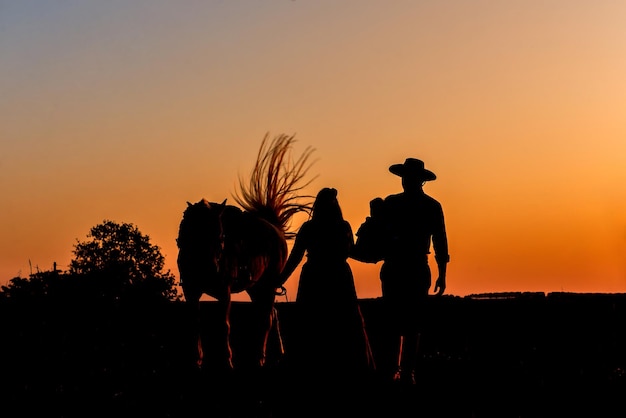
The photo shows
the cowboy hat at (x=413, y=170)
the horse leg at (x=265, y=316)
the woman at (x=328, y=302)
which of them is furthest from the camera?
the horse leg at (x=265, y=316)

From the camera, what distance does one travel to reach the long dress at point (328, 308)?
42.5 ft

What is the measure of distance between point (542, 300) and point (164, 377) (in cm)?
851

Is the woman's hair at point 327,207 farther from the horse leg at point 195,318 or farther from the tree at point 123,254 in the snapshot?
the tree at point 123,254

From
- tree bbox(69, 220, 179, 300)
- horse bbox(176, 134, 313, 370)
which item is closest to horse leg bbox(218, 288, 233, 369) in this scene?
horse bbox(176, 134, 313, 370)

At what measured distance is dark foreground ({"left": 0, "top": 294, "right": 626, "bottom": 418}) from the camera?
11320 millimetres

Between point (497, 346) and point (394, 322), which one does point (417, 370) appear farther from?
point (497, 346)

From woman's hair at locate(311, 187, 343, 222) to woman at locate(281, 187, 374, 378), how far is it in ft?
0.04

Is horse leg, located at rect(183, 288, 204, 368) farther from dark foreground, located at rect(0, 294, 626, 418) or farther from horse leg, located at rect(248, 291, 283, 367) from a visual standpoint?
horse leg, located at rect(248, 291, 283, 367)

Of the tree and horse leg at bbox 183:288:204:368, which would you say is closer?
horse leg at bbox 183:288:204:368

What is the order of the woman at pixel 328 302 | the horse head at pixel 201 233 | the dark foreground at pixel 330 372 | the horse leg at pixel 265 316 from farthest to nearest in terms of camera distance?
the horse leg at pixel 265 316
the horse head at pixel 201 233
the woman at pixel 328 302
the dark foreground at pixel 330 372

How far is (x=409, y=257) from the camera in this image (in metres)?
13.3

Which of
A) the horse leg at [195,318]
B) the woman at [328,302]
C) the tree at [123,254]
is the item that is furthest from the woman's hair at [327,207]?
the tree at [123,254]

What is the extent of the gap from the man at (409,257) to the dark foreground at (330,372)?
278mm

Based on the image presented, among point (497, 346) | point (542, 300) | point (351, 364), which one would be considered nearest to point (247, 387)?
point (351, 364)
